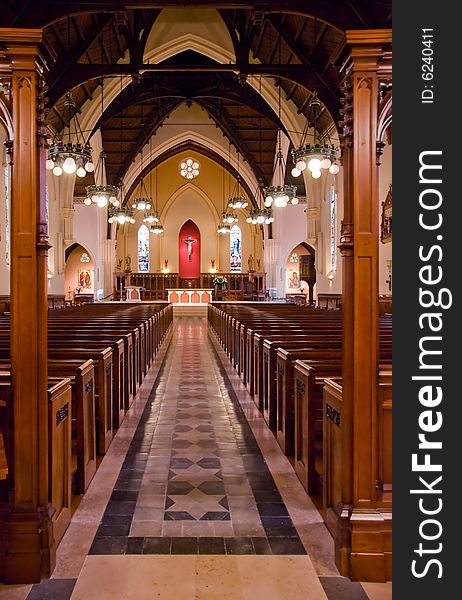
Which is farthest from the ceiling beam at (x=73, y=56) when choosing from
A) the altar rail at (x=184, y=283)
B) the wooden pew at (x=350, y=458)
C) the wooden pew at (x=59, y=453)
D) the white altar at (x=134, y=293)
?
the white altar at (x=134, y=293)

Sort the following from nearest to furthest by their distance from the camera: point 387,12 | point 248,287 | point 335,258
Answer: point 387,12
point 335,258
point 248,287

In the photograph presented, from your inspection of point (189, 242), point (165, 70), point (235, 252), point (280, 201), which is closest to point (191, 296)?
point (189, 242)

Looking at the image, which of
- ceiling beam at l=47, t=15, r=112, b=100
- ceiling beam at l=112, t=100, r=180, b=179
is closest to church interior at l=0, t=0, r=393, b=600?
ceiling beam at l=47, t=15, r=112, b=100

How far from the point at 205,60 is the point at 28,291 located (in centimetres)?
1983

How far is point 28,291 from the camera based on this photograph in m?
3.11

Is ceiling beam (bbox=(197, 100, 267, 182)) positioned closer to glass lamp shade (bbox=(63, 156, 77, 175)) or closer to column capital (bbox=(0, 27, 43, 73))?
glass lamp shade (bbox=(63, 156, 77, 175))

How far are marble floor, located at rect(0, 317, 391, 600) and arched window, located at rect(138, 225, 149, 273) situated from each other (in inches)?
1048

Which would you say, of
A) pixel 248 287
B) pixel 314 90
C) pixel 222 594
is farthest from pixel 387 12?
pixel 248 287

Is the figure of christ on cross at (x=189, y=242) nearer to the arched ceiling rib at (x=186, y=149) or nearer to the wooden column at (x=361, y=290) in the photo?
the arched ceiling rib at (x=186, y=149)

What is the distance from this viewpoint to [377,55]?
3045 millimetres

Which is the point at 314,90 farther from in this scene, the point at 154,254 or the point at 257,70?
the point at 154,254

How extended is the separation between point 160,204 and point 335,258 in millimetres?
16420

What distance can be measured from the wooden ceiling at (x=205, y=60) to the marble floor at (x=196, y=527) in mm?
2973

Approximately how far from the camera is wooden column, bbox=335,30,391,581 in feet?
10.0
